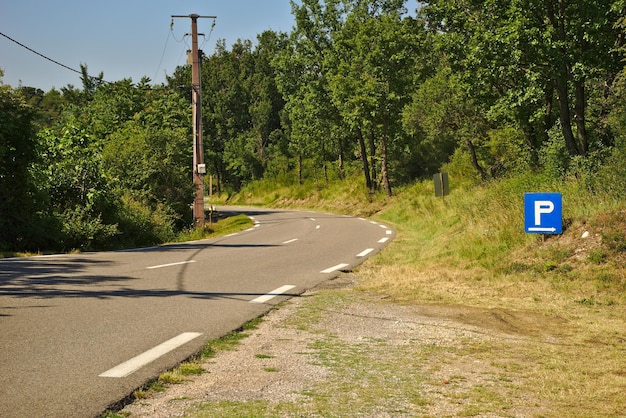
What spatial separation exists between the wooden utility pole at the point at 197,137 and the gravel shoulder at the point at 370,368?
20.6 meters

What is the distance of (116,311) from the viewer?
739cm

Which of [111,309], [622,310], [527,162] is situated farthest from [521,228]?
[527,162]

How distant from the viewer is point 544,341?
626 centimetres

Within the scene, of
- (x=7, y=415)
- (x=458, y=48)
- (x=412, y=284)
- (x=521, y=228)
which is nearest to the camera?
(x=7, y=415)

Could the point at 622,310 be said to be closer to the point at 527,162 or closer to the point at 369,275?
the point at 369,275

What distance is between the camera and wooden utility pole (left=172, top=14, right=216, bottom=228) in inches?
1101

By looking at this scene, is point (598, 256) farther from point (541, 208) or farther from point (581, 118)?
point (581, 118)

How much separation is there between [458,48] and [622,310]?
63.5ft

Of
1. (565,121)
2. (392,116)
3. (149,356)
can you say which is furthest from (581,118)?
(392,116)

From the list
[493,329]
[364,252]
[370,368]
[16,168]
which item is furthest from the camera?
[16,168]

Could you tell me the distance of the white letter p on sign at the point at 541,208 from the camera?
1106 centimetres

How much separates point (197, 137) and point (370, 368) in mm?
24709

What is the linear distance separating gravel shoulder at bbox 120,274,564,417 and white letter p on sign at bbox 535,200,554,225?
13.2 feet

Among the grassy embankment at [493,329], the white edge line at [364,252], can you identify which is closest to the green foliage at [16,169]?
the white edge line at [364,252]
